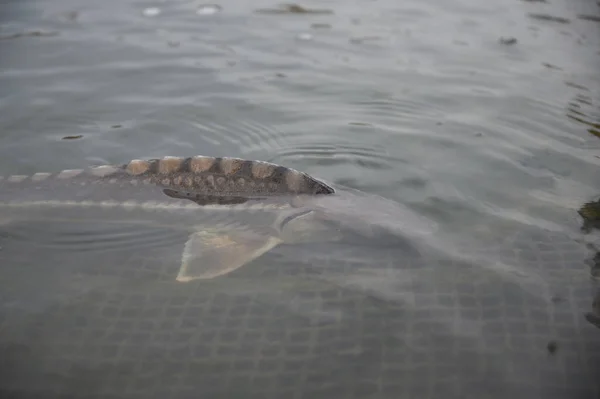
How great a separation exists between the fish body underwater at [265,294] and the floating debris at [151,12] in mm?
4011

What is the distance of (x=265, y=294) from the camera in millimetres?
2859

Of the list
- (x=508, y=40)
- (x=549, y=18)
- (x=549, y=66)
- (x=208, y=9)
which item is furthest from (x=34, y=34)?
(x=549, y=18)

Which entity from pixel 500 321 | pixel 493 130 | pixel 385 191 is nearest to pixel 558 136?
pixel 493 130

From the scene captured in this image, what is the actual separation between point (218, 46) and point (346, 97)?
1.65 metres

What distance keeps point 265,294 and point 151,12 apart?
5.19m

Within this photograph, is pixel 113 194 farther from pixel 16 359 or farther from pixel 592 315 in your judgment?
pixel 592 315

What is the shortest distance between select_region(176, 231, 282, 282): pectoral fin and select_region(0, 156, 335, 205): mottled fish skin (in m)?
0.25

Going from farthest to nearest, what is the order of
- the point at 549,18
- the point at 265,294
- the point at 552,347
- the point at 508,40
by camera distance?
the point at 549,18, the point at 508,40, the point at 265,294, the point at 552,347

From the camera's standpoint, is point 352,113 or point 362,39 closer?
point 352,113

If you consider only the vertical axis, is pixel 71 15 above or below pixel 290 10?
below

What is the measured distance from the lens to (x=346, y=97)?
17.2 ft

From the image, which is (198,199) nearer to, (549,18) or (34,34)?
(34,34)

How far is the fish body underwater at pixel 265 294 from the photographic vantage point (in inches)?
94.3

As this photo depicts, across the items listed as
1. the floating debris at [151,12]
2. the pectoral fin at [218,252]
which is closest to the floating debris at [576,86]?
the pectoral fin at [218,252]
